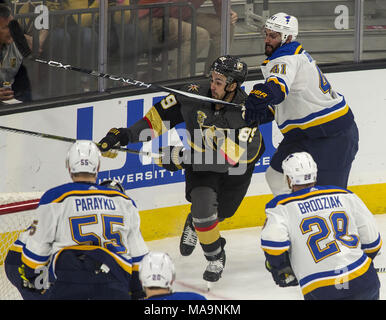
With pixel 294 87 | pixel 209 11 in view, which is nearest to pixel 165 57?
pixel 209 11

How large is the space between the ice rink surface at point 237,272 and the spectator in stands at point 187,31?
101 centimetres

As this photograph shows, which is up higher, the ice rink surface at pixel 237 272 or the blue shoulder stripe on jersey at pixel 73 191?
the blue shoulder stripe on jersey at pixel 73 191

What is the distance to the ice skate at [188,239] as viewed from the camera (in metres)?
5.56

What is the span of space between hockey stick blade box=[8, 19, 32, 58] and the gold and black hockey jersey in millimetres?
745

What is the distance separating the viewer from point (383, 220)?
21.2ft

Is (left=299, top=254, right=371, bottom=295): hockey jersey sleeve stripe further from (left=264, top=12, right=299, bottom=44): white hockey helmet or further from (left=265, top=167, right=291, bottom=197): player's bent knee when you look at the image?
(left=264, top=12, right=299, bottom=44): white hockey helmet

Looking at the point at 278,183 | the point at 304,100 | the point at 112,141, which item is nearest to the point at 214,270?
the point at 278,183

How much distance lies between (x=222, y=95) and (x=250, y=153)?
37 cm

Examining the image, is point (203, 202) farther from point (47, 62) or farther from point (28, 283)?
point (28, 283)

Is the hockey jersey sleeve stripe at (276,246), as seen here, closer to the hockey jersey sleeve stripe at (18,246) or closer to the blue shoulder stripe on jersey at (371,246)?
the blue shoulder stripe on jersey at (371,246)

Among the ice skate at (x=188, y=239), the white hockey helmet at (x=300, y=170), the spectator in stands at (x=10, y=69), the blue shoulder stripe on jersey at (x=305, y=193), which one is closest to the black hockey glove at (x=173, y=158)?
the ice skate at (x=188, y=239)

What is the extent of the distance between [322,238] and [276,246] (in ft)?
0.57

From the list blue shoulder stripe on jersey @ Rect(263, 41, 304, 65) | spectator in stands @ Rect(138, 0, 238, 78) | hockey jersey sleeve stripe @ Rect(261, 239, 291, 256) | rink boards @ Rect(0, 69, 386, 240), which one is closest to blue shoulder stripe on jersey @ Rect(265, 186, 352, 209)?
hockey jersey sleeve stripe @ Rect(261, 239, 291, 256)
